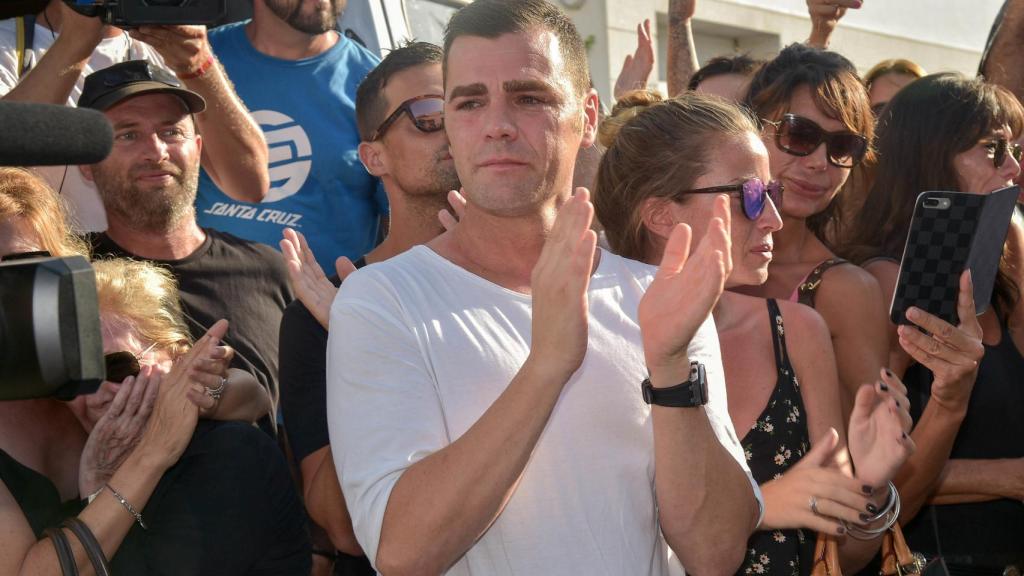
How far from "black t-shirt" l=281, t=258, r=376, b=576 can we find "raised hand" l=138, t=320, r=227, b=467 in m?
0.21

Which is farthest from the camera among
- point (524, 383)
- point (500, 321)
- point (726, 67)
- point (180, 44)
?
point (726, 67)

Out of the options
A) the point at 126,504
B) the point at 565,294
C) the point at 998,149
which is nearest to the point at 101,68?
the point at 126,504

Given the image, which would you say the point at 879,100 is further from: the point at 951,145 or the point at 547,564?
the point at 547,564

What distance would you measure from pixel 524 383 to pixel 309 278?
1.12 metres

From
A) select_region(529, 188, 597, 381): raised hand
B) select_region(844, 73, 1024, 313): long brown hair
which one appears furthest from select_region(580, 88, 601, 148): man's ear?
select_region(844, 73, 1024, 313): long brown hair

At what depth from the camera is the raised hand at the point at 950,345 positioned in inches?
121

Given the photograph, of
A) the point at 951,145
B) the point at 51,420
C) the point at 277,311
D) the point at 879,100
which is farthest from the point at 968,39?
the point at 51,420

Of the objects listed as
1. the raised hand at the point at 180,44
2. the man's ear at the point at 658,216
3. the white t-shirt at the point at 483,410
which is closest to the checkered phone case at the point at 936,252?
the man's ear at the point at 658,216

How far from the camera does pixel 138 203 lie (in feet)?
11.3

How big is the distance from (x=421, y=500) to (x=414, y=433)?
134mm

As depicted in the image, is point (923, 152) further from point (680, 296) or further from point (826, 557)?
point (680, 296)

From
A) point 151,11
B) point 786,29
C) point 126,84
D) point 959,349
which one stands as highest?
point 151,11

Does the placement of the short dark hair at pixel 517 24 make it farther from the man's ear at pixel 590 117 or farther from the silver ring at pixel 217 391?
the silver ring at pixel 217 391

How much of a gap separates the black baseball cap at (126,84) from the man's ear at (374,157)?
1.69ft
